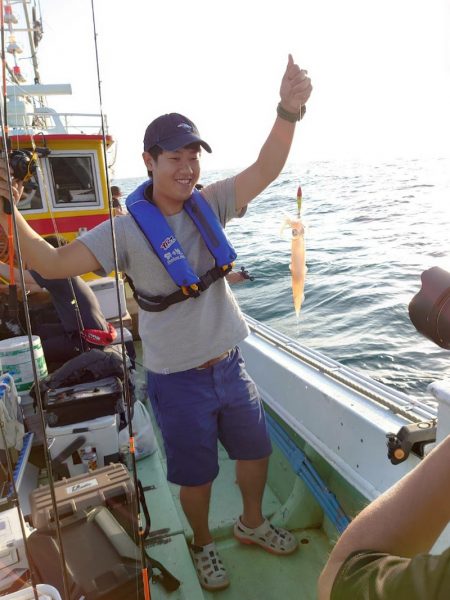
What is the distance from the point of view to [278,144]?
2.01 meters

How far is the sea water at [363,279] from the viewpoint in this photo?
5523mm

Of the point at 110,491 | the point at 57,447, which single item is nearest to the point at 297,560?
the point at 110,491

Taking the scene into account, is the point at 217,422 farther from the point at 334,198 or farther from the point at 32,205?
the point at 334,198

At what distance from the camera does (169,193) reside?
2043 millimetres

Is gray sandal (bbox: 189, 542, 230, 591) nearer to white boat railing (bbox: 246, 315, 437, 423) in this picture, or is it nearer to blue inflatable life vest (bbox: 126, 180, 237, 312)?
white boat railing (bbox: 246, 315, 437, 423)

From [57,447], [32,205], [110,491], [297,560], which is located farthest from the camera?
[32,205]

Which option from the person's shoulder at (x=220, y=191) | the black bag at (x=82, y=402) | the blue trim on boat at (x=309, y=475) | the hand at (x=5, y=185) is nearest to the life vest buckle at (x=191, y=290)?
the person's shoulder at (x=220, y=191)

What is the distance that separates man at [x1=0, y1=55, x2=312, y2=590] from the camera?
6.39 feet

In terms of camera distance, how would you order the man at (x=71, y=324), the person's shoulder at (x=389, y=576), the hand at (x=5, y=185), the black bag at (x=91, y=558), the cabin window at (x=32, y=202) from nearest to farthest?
the person's shoulder at (x=389, y=576) < the hand at (x=5, y=185) < the black bag at (x=91, y=558) < the man at (x=71, y=324) < the cabin window at (x=32, y=202)

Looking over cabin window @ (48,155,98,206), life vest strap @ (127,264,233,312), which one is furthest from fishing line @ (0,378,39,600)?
cabin window @ (48,155,98,206)

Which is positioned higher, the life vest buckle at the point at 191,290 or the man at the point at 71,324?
the life vest buckle at the point at 191,290

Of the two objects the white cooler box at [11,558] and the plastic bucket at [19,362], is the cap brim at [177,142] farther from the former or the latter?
the plastic bucket at [19,362]

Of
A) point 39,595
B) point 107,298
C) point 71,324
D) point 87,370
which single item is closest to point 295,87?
point 39,595

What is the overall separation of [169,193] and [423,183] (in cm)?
2066
